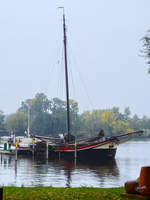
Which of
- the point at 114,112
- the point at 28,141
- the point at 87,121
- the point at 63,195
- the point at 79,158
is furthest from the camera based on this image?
the point at 114,112

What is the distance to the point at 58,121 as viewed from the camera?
123562 mm

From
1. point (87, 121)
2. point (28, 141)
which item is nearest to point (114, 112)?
point (87, 121)

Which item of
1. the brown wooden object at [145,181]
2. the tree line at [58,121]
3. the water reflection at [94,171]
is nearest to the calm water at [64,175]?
the water reflection at [94,171]

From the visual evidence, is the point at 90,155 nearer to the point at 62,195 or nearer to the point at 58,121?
the point at 62,195

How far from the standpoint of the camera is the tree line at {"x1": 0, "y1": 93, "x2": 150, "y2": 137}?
124719 millimetres

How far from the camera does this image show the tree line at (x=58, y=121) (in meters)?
125

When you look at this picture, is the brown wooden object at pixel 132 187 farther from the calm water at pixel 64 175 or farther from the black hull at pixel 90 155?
the black hull at pixel 90 155

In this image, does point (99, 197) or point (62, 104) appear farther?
point (62, 104)

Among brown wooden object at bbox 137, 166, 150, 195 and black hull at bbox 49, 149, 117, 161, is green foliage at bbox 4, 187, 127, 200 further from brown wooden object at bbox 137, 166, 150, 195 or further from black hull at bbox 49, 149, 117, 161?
black hull at bbox 49, 149, 117, 161

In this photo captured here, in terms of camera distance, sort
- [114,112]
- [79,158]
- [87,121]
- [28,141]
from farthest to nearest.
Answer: [114,112] < [87,121] < [28,141] < [79,158]

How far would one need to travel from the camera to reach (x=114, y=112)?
159500 millimetres

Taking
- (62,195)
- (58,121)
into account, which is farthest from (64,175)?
(58,121)

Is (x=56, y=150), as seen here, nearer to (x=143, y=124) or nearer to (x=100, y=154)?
(x=100, y=154)

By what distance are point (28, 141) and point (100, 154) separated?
17.0m
